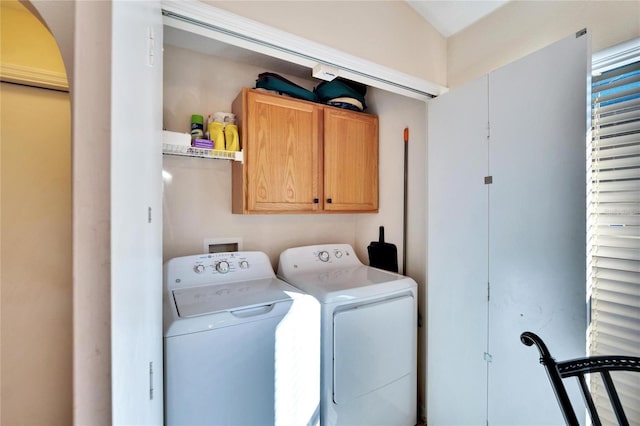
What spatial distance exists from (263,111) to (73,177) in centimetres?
146

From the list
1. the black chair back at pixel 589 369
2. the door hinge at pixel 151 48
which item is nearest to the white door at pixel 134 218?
the door hinge at pixel 151 48

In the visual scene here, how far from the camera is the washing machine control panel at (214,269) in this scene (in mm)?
1611

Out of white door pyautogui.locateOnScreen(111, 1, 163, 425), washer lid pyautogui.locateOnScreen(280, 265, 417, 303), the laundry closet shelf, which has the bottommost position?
washer lid pyautogui.locateOnScreen(280, 265, 417, 303)

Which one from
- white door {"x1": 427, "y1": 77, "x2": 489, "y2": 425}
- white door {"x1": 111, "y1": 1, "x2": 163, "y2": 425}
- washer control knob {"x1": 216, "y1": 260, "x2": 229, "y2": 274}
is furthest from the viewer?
washer control knob {"x1": 216, "y1": 260, "x2": 229, "y2": 274}

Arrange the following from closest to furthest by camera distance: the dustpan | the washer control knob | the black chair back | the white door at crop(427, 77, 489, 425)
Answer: the black chair back
the white door at crop(427, 77, 489, 425)
the washer control knob
the dustpan

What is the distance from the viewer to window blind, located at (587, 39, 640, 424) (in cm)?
115

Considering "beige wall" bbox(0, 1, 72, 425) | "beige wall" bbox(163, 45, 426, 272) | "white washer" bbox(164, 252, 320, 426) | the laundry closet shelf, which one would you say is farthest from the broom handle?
"beige wall" bbox(0, 1, 72, 425)

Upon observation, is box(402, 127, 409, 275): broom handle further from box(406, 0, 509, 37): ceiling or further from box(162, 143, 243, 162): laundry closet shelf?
box(162, 143, 243, 162): laundry closet shelf

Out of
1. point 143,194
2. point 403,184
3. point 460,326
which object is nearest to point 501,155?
point 403,184

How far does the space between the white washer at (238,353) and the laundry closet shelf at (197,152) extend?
65 centimetres

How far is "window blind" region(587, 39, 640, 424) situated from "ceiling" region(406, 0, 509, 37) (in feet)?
2.22

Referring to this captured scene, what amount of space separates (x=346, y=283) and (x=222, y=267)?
0.80 m

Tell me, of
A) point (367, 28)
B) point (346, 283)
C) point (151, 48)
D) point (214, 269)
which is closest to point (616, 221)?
point (346, 283)

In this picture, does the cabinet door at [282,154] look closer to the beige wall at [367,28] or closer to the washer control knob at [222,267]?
the washer control knob at [222,267]
